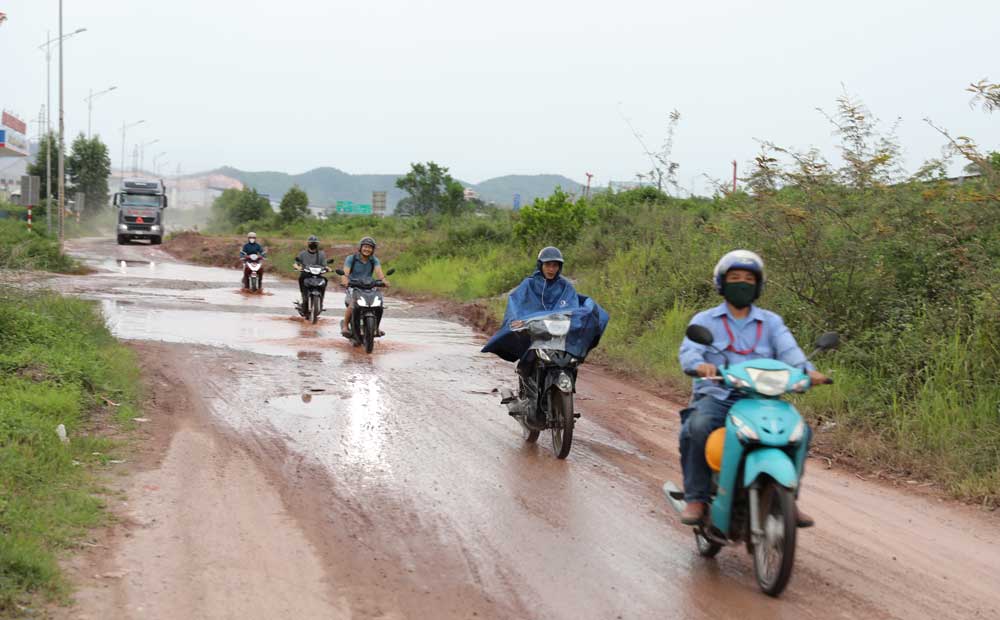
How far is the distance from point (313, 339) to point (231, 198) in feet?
261

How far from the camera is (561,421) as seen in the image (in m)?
8.71

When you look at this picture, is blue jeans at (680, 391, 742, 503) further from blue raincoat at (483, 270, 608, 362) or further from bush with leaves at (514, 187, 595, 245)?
bush with leaves at (514, 187, 595, 245)

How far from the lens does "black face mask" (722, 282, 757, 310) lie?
19.1 feet

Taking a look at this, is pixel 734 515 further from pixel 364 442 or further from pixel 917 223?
pixel 917 223

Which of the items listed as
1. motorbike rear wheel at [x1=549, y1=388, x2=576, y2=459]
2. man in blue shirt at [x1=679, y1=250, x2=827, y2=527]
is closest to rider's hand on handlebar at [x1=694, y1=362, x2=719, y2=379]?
man in blue shirt at [x1=679, y1=250, x2=827, y2=527]

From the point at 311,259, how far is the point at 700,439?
15.5 metres

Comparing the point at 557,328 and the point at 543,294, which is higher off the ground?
the point at 543,294

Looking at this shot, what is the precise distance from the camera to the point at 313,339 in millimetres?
16875

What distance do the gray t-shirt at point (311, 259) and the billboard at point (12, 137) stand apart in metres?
40.7

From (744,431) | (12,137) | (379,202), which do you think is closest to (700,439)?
(744,431)

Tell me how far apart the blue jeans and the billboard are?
55.8 metres

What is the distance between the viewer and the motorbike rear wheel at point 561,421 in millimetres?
8570

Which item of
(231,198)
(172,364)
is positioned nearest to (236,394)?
(172,364)

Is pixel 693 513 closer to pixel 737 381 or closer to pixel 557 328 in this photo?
pixel 737 381
